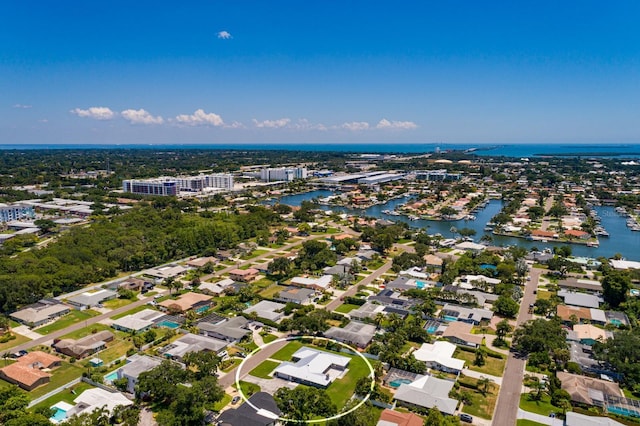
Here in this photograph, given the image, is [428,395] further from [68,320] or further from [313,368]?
[68,320]

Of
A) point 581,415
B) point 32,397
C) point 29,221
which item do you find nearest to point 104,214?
point 29,221

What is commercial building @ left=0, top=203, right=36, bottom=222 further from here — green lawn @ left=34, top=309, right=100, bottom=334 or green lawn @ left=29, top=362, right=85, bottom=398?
green lawn @ left=29, top=362, right=85, bottom=398

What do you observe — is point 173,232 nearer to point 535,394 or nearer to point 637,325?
point 535,394

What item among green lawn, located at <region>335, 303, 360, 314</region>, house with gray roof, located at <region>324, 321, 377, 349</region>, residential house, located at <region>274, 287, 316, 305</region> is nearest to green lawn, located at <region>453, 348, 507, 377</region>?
house with gray roof, located at <region>324, 321, 377, 349</region>

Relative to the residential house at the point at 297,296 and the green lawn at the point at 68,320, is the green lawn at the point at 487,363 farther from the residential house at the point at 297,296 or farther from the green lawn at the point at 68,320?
the green lawn at the point at 68,320

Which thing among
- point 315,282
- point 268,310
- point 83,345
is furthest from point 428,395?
point 83,345
